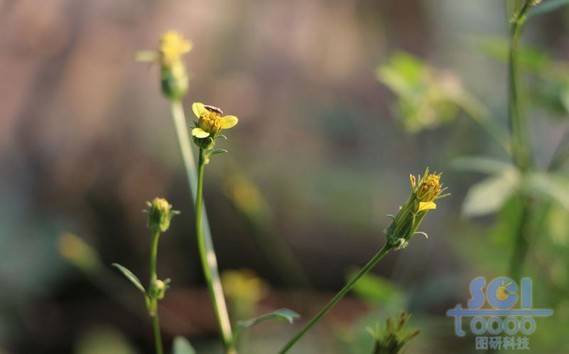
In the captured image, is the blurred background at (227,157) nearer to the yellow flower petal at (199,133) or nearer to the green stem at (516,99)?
the green stem at (516,99)

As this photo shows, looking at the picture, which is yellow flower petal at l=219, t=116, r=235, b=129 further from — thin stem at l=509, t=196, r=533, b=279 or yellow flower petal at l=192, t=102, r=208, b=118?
thin stem at l=509, t=196, r=533, b=279

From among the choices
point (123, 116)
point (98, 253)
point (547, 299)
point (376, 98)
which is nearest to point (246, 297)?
point (547, 299)

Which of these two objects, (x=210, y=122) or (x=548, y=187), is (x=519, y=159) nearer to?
(x=548, y=187)

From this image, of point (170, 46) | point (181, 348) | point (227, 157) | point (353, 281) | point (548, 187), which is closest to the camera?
point (353, 281)

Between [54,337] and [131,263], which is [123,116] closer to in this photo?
[131,263]

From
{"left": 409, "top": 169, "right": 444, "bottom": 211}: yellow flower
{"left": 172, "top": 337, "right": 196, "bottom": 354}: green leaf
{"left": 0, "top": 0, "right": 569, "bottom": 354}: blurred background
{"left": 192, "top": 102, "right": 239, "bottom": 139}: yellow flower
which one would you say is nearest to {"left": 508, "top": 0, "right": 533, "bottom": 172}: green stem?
{"left": 409, "top": 169, "right": 444, "bottom": 211}: yellow flower

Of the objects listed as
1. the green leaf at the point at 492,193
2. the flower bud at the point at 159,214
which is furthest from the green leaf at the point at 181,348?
the green leaf at the point at 492,193

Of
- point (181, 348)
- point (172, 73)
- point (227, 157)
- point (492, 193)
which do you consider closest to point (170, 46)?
point (172, 73)
